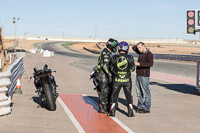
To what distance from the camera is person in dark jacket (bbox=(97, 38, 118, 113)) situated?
26.8 ft

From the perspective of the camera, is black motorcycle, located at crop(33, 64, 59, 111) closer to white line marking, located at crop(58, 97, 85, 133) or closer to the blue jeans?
white line marking, located at crop(58, 97, 85, 133)

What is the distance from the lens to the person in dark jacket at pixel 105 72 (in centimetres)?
816

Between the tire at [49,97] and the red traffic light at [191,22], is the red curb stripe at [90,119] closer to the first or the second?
the tire at [49,97]

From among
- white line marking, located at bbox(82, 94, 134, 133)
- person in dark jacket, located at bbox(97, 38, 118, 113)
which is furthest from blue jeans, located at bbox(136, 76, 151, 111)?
white line marking, located at bbox(82, 94, 134, 133)

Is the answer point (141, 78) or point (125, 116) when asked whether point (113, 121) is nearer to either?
point (125, 116)

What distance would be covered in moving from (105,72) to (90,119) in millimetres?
1261

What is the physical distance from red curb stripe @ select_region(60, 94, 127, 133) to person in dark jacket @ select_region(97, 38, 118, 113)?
396 millimetres

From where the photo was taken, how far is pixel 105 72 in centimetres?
819

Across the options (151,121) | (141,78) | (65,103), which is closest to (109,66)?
(141,78)

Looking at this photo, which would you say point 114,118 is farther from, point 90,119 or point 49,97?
Answer: point 49,97

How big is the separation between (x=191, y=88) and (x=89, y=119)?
806 cm

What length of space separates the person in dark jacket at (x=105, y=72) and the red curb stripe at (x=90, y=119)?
396 millimetres

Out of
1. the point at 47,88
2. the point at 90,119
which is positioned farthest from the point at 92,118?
the point at 47,88

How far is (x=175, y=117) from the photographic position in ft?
26.3
